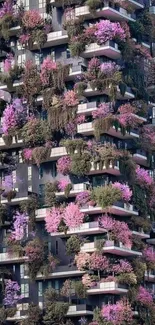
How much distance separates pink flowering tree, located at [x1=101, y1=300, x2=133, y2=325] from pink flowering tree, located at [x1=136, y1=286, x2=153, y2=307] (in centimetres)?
168

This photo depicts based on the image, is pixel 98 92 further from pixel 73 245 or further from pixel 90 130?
pixel 73 245

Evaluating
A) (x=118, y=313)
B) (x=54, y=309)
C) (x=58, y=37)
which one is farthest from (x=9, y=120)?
(x=118, y=313)

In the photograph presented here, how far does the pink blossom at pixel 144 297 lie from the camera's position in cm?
9288

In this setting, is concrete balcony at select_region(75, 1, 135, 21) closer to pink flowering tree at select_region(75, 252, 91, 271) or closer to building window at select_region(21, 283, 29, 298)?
pink flowering tree at select_region(75, 252, 91, 271)

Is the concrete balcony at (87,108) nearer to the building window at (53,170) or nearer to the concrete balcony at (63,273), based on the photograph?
the building window at (53,170)

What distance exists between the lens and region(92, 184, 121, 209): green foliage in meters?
91.9

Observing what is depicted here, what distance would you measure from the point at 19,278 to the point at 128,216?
8418 mm

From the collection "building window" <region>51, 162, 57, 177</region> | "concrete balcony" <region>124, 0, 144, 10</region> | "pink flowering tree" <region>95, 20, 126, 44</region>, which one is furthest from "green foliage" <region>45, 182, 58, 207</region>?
"concrete balcony" <region>124, 0, 144, 10</region>

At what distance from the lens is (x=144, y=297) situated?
93.1m

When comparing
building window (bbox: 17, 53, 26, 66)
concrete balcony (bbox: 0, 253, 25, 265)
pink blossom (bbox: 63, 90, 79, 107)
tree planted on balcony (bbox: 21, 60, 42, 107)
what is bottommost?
concrete balcony (bbox: 0, 253, 25, 265)

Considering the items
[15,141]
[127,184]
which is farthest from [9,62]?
[127,184]

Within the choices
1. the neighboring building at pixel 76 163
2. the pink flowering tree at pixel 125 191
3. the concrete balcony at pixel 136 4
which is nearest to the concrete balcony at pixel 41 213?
the neighboring building at pixel 76 163

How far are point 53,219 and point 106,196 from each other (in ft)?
13.1

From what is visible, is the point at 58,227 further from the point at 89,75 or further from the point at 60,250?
the point at 89,75
